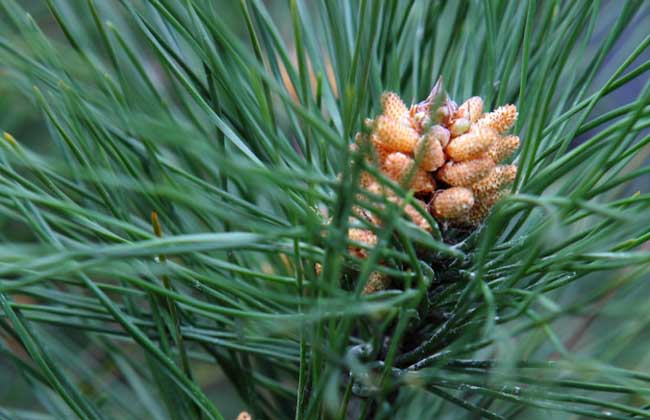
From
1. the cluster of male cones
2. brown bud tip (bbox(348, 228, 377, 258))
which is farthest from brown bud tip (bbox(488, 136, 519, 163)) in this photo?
brown bud tip (bbox(348, 228, 377, 258))

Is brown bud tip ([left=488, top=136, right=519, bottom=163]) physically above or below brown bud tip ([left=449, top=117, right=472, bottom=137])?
below

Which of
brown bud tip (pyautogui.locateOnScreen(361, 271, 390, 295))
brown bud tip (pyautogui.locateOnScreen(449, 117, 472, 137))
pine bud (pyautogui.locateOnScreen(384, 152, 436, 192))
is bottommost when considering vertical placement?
brown bud tip (pyautogui.locateOnScreen(361, 271, 390, 295))

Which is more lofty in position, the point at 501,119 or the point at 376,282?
the point at 501,119

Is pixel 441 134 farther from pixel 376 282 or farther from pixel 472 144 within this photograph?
pixel 376 282

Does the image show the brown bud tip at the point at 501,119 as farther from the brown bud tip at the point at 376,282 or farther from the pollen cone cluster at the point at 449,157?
the brown bud tip at the point at 376,282

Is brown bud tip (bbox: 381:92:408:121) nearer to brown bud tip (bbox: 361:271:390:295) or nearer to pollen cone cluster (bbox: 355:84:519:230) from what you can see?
pollen cone cluster (bbox: 355:84:519:230)

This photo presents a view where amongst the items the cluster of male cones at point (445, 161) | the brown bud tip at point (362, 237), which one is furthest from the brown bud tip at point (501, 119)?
the brown bud tip at point (362, 237)

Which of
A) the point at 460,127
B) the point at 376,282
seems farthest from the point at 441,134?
the point at 376,282
